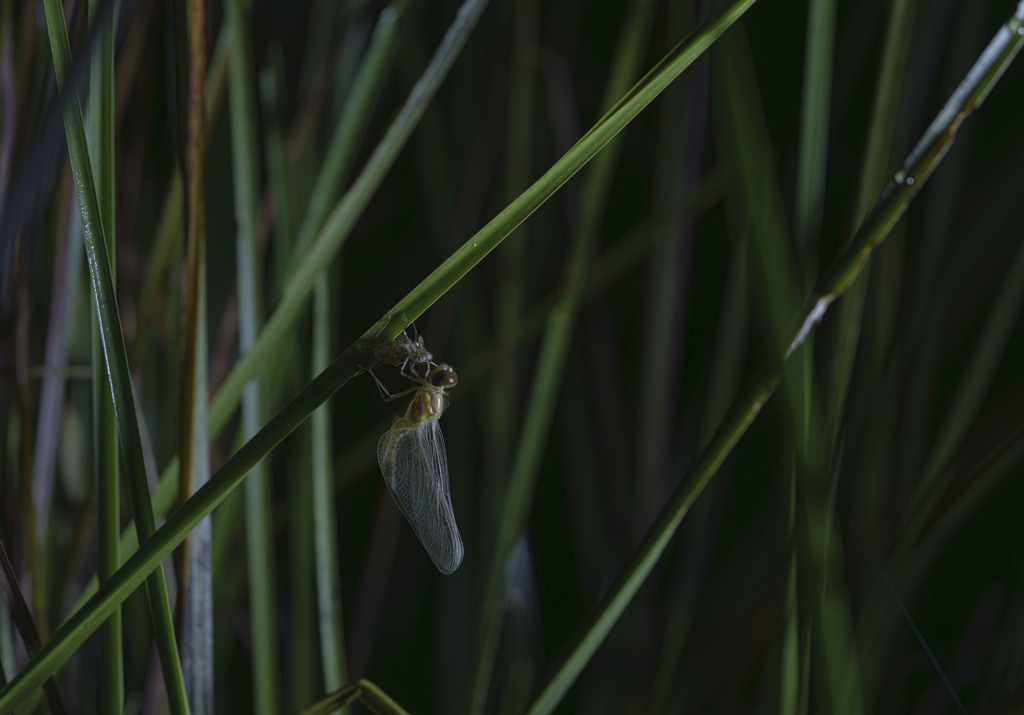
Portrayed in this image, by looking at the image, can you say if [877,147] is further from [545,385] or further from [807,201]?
[545,385]

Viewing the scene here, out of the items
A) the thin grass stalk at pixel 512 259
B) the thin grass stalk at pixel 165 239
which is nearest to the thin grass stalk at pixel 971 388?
the thin grass stalk at pixel 512 259

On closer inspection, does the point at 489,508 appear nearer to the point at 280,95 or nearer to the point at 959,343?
the point at 280,95

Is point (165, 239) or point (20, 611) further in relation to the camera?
point (165, 239)

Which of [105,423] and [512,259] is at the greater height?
[512,259]

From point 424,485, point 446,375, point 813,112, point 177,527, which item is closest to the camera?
point 177,527

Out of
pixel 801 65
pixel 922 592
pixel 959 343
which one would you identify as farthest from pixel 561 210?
pixel 922 592

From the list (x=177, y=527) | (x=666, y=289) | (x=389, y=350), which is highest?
(x=666, y=289)

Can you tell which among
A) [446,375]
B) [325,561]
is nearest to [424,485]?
[446,375]

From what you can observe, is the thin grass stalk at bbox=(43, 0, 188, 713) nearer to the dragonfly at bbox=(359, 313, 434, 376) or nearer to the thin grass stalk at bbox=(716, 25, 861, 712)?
the dragonfly at bbox=(359, 313, 434, 376)
